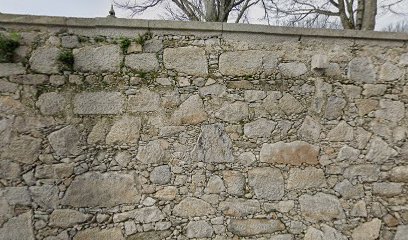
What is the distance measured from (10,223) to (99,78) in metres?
1.37

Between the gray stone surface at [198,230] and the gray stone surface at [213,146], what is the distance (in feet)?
1.79

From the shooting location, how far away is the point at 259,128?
2.60 metres

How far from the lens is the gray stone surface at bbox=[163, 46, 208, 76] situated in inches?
102

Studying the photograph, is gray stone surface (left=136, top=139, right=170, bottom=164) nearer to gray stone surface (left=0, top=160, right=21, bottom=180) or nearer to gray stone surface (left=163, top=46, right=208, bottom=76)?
gray stone surface (left=163, top=46, right=208, bottom=76)

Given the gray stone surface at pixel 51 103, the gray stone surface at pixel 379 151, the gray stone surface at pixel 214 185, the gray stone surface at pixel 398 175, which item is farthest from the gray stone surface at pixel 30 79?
the gray stone surface at pixel 398 175

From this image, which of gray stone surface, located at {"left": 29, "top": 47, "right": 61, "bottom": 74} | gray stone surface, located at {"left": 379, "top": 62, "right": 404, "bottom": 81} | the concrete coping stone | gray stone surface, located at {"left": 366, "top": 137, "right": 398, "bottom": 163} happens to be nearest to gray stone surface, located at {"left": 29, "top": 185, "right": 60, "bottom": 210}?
gray stone surface, located at {"left": 29, "top": 47, "right": 61, "bottom": 74}

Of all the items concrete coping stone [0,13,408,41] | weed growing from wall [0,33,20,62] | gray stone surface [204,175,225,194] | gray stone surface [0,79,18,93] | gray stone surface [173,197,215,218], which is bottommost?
gray stone surface [173,197,215,218]

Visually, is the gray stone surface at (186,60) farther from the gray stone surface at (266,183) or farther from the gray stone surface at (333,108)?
the gray stone surface at (333,108)

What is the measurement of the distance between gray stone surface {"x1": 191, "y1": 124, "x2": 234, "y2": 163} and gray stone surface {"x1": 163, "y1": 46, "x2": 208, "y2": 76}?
0.51 meters

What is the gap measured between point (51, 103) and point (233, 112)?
1.54 m

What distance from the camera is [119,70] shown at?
2.55m

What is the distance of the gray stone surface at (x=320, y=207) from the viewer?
8.48 ft

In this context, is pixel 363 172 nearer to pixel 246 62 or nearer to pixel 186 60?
pixel 246 62

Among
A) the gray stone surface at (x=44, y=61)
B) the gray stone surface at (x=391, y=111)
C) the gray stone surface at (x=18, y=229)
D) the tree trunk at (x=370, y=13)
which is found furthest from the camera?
the tree trunk at (x=370, y=13)
